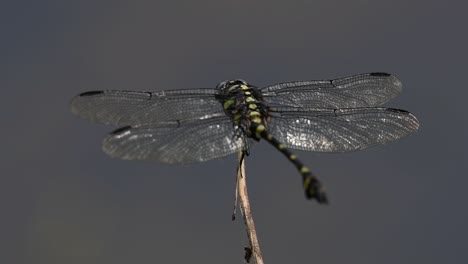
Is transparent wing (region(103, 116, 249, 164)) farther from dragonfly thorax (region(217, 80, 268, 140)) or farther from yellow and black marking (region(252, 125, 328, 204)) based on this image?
yellow and black marking (region(252, 125, 328, 204))

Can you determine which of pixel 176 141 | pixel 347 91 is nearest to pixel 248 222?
pixel 176 141

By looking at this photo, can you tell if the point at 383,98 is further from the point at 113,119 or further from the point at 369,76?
the point at 113,119

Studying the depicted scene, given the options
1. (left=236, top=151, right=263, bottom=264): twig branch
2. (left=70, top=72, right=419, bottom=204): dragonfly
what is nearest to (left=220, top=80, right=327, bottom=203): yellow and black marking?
(left=70, top=72, right=419, bottom=204): dragonfly

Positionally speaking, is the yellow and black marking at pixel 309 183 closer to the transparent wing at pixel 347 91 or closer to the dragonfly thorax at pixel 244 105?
the dragonfly thorax at pixel 244 105

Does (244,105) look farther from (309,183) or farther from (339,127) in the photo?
(309,183)

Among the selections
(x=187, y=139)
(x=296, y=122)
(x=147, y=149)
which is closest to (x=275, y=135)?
(x=296, y=122)

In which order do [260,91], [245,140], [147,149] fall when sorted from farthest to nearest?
[260,91]
[245,140]
[147,149]

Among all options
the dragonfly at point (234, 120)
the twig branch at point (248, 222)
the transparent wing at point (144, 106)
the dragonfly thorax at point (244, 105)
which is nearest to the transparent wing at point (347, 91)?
the dragonfly at point (234, 120)
